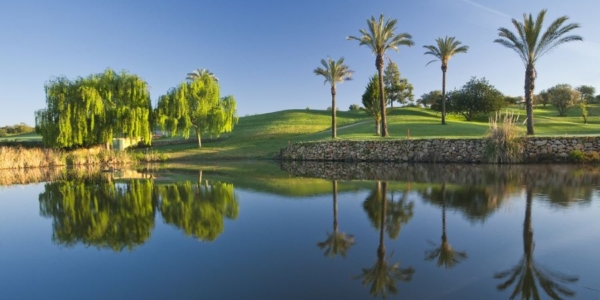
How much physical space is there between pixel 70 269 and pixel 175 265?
1722mm

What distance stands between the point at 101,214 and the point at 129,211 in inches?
27.7

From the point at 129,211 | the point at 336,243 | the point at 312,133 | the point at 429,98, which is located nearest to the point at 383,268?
the point at 336,243

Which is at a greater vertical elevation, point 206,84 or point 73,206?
point 206,84

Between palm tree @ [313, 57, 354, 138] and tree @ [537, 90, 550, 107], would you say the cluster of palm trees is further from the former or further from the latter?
tree @ [537, 90, 550, 107]

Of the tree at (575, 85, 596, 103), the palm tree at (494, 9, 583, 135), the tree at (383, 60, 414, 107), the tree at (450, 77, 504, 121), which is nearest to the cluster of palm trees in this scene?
the palm tree at (494, 9, 583, 135)

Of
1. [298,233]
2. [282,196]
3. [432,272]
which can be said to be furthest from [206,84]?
[432,272]

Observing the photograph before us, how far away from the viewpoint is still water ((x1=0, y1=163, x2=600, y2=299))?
16.1ft

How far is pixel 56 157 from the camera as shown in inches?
1158

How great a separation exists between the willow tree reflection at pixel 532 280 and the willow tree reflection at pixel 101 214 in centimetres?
650

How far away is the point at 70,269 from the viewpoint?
233 inches

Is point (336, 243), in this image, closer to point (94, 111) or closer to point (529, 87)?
point (529, 87)

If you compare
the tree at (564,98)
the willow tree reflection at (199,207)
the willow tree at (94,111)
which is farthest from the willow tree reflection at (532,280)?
the tree at (564,98)

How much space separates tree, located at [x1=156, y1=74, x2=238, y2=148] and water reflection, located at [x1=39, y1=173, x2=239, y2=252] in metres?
22.7

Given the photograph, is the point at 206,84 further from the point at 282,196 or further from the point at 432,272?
the point at 432,272
